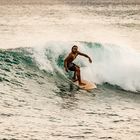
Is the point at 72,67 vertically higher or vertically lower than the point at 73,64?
lower

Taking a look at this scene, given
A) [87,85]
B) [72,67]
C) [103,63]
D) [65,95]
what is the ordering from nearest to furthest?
1. [65,95]
2. [72,67]
3. [87,85]
4. [103,63]

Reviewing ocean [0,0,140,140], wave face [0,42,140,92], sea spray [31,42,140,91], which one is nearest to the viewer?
ocean [0,0,140,140]

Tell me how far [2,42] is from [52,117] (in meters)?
22.9

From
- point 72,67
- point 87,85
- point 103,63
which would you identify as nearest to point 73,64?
point 72,67

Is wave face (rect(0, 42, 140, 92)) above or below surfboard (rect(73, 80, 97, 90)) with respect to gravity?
above

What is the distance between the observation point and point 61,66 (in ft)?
62.8

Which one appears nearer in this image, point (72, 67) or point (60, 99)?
point (60, 99)

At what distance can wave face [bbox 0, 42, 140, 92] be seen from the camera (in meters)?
17.8

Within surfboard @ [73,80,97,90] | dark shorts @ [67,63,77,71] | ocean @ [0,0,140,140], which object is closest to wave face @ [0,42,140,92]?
ocean @ [0,0,140,140]

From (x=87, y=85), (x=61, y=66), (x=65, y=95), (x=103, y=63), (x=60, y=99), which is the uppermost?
(x=103, y=63)

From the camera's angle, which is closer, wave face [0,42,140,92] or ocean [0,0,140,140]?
ocean [0,0,140,140]

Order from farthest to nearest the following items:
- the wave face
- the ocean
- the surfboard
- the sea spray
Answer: the sea spray
the wave face
the surfboard
the ocean

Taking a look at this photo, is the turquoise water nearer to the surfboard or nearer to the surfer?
the surfboard

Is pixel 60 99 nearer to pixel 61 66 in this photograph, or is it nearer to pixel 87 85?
pixel 87 85
